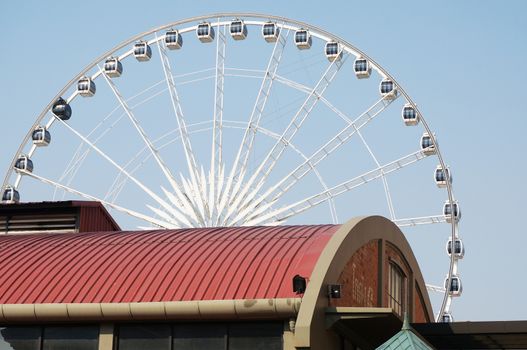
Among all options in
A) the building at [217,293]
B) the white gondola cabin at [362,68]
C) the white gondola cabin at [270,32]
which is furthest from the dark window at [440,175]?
the building at [217,293]

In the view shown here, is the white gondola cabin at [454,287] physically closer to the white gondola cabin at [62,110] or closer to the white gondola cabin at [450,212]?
the white gondola cabin at [450,212]

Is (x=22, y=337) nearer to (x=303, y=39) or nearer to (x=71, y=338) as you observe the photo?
(x=71, y=338)

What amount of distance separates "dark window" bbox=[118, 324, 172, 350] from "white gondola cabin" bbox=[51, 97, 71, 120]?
29.4 m

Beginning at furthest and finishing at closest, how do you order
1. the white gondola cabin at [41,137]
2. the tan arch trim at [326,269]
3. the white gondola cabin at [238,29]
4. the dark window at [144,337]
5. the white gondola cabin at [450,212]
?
the white gondola cabin at [238,29] → the white gondola cabin at [41,137] → the white gondola cabin at [450,212] → the dark window at [144,337] → the tan arch trim at [326,269]

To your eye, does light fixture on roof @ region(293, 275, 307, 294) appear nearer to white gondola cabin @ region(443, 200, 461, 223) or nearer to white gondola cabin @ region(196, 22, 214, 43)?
white gondola cabin @ region(443, 200, 461, 223)

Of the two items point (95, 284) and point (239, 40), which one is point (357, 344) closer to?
point (95, 284)

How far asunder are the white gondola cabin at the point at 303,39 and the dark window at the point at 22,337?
28.7 m

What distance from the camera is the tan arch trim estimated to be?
927 inches

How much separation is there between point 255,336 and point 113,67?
103 ft

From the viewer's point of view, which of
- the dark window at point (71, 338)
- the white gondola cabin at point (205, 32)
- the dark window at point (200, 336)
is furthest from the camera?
the white gondola cabin at point (205, 32)

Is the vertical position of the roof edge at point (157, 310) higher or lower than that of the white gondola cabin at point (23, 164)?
lower

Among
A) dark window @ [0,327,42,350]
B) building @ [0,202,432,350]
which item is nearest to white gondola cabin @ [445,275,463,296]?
building @ [0,202,432,350]

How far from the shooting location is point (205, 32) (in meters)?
54.5

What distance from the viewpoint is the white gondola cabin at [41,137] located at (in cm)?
5350
